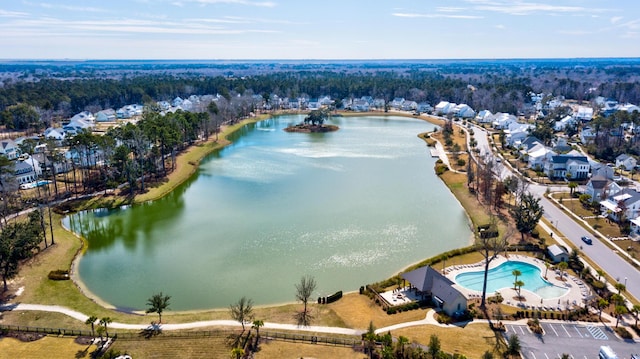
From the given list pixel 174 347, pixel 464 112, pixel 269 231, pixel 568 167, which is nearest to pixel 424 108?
pixel 464 112

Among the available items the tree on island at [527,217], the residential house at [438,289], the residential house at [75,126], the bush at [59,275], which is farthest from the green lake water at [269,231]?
the residential house at [75,126]

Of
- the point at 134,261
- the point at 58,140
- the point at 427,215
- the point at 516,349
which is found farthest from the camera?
the point at 58,140

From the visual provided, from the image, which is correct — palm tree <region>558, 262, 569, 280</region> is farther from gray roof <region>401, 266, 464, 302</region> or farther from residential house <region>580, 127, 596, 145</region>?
residential house <region>580, 127, 596, 145</region>

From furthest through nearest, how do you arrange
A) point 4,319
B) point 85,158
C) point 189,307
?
point 85,158 < point 189,307 < point 4,319

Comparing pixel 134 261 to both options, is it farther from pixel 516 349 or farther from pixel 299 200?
pixel 516 349

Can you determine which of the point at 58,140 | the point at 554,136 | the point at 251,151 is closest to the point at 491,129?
the point at 554,136
